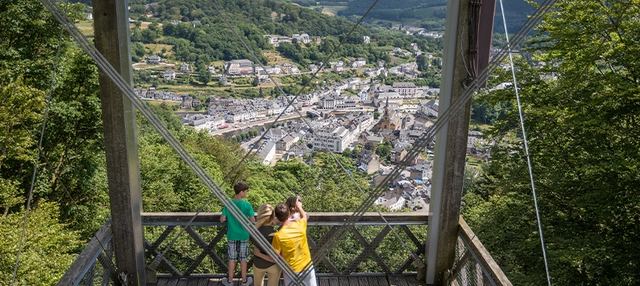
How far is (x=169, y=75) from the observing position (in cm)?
2762

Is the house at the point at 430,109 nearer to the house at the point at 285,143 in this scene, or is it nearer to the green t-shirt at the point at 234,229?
the green t-shirt at the point at 234,229

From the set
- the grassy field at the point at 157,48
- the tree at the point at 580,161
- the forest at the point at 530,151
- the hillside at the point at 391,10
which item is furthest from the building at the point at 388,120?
the tree at the point at 580,161

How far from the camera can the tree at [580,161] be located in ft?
18.7

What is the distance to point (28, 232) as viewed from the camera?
785 cm

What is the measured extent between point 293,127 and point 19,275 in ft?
75.7

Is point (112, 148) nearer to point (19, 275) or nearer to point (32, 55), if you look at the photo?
point (19, 275)

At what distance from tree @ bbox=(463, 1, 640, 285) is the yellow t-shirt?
316 centimetres

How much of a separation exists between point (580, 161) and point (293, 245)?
4.89m

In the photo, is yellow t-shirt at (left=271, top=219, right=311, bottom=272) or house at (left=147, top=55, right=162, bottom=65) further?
Answer: house at (left=147, top=55, right=162, bottom=65)

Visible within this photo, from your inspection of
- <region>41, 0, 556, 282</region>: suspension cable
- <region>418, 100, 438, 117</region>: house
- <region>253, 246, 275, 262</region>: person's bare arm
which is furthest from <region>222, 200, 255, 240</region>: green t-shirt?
<region>418, 100, 438, 117</region>: house

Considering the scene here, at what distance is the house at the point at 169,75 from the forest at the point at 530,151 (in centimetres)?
1540

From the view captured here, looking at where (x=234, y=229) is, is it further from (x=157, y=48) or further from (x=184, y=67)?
(x=184, y=67)

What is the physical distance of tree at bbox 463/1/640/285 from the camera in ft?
18.7

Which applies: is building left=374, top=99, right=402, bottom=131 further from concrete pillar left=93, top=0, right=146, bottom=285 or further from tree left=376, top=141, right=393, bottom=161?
concrete pillar left=93, top=0, right=146, bottom=285
